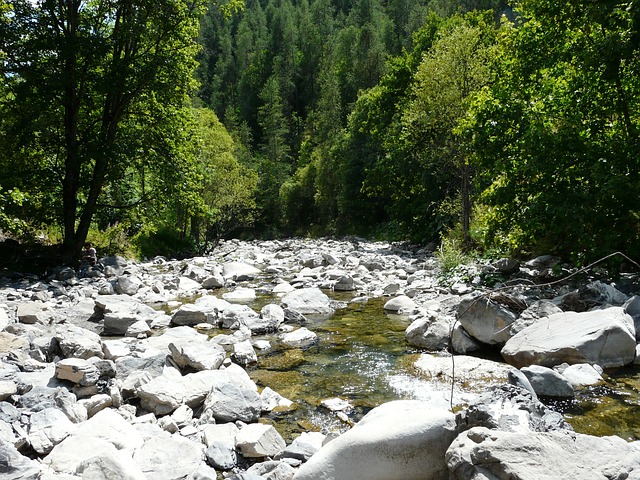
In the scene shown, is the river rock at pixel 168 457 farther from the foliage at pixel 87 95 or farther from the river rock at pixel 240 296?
the foliage at pixel 87 95

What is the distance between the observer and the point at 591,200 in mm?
9734

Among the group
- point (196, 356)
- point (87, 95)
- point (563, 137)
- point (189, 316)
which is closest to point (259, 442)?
point (196, 356)

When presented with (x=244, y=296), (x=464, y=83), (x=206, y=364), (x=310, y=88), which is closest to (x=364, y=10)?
(x=310, y=88)

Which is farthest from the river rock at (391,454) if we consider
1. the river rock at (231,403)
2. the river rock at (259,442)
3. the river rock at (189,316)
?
the river rock at (189,316)

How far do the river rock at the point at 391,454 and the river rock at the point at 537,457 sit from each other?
1.10 ft

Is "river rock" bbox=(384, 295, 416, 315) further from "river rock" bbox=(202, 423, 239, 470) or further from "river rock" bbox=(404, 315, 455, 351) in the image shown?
"river rock" bbox=(202, 423, 239, 470)

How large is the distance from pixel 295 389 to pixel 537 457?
3640mm

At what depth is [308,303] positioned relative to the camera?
1105cm

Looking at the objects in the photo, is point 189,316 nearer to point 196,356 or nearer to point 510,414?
point 196,356

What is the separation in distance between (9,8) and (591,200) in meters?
16.9

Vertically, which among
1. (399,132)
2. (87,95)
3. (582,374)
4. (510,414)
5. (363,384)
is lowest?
(363,384)

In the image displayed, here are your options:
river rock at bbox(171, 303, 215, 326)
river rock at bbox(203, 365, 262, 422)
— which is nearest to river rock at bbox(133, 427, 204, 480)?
river rock at bbox(203, 365, 262, 422)

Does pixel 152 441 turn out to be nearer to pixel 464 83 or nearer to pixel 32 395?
pixel 32 395

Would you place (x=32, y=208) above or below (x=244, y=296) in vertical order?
above
